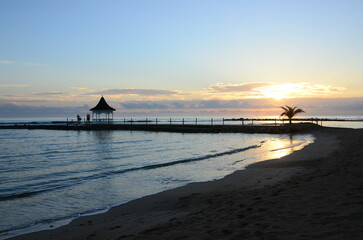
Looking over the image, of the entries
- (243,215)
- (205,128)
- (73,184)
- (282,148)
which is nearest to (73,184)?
(73,184)

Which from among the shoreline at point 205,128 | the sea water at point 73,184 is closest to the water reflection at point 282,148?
the sea water at point 73,184

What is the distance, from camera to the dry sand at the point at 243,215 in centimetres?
502

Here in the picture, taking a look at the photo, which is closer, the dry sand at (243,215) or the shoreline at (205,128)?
the dry sand at (243,215)

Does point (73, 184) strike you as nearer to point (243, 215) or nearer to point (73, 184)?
point (73, 184)

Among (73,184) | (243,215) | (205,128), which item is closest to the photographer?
(243,215)

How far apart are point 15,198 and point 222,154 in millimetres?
14424

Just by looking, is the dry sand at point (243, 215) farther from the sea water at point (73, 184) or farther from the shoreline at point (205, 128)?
the shoreline at point (205, 128)

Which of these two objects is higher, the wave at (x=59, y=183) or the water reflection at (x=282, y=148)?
the water reflection at (x=282, y=148)

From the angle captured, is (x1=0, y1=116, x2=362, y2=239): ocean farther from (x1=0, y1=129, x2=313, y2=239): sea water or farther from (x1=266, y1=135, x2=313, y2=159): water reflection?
(x1=266, y1=135, x2=313, y2=159): water reflection

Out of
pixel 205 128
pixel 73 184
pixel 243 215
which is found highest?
pixel 205 128

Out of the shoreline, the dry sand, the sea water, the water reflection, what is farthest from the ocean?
the shoreline

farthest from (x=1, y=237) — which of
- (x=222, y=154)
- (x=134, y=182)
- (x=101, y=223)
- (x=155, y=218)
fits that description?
(x=222, y=154)

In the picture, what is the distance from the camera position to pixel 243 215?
6.10 metres

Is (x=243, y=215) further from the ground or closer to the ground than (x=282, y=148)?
further from the ground
